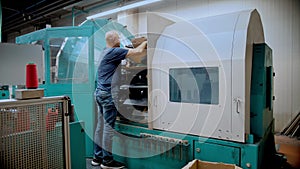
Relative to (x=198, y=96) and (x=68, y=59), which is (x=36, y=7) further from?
(x=198, y=96)

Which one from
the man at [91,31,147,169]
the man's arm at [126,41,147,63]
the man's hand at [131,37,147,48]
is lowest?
the man at [91,31,147,169]

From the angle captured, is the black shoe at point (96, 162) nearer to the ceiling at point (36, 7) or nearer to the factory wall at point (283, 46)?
the factory wall at point (283, 46)

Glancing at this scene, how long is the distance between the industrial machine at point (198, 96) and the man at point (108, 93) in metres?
0.12

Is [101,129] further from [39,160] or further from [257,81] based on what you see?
[257,81]

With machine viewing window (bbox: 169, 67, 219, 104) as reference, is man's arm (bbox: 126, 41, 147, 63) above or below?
above

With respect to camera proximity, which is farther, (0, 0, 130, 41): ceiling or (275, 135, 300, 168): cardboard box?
(0, 0, 130, 41): ceiling

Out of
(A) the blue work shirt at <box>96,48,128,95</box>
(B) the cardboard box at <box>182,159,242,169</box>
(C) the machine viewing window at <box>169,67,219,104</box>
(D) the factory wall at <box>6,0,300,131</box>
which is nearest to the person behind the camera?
(B) the cardboard box at <box>182,159,242,169</box>

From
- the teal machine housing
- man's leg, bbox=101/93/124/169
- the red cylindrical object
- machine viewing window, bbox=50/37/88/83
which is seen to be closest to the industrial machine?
man's leg, bbox=101/93/124/169

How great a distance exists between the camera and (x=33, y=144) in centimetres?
139

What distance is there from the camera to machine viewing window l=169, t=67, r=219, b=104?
1937 mm

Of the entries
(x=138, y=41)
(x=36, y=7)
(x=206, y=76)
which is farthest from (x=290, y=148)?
(x=36, y=7)

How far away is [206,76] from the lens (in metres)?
1.98

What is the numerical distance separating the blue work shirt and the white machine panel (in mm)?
541

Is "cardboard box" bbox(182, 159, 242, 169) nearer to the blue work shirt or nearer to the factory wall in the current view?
the blue work shirt
